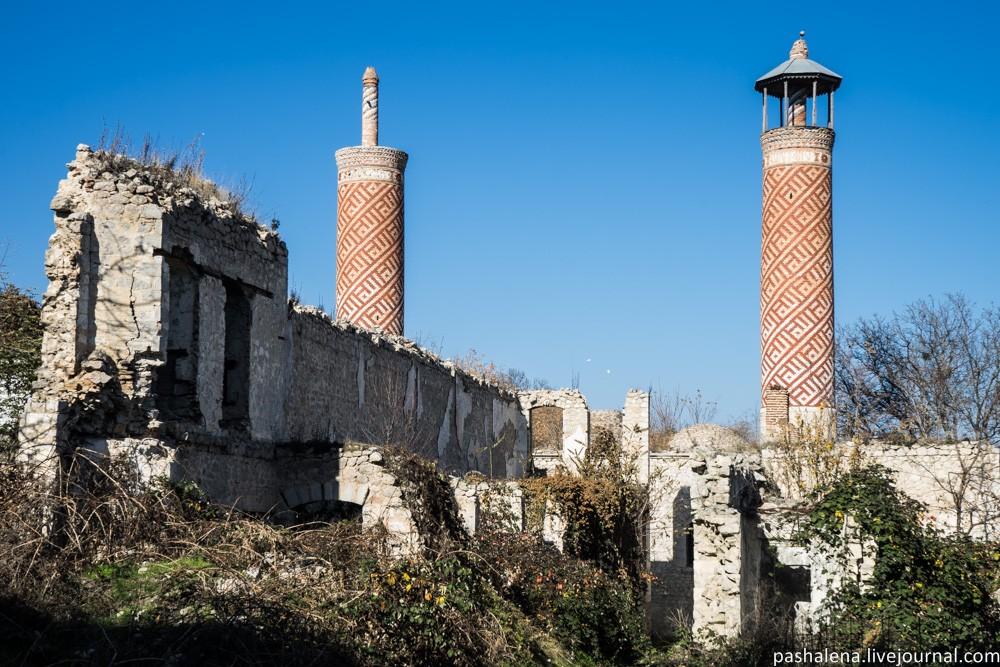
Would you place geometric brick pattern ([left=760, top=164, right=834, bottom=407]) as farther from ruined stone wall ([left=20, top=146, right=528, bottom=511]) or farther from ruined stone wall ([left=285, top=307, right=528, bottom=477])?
ruined stone wall ([left=20, top=146, right=528, bottom=511])

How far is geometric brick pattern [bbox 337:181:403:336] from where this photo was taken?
2295cm

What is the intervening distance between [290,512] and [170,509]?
8.88ft

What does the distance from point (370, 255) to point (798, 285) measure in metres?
9.02

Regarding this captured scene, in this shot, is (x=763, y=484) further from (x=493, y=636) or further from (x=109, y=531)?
(x=109, y=531)

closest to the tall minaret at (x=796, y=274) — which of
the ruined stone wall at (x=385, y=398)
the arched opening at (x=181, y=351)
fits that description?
the ruined stone wall at (x=385, y=398)

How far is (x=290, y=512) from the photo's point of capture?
12352mm

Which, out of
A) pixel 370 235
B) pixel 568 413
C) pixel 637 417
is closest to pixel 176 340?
pixel 370 235

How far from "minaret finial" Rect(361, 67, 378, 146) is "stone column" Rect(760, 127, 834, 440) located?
8.47m

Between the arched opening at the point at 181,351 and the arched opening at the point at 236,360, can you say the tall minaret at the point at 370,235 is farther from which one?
the arched opening at the point at 181,351

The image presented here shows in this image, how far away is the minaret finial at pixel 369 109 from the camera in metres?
23.6

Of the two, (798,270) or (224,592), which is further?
(798,270)

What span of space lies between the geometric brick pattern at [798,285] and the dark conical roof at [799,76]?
207cm

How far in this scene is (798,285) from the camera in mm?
25156

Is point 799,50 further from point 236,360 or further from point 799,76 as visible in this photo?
point 236,360
